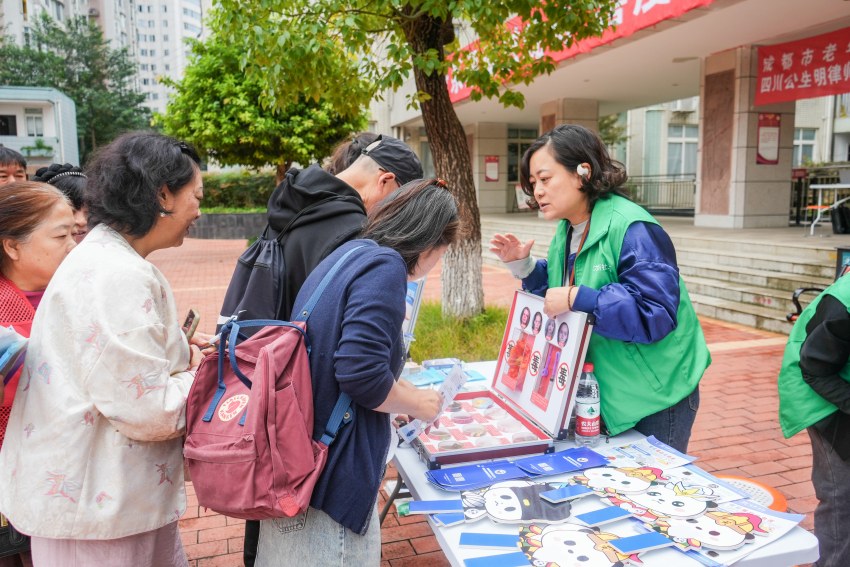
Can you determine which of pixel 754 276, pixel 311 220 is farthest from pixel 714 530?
pixel 754 276

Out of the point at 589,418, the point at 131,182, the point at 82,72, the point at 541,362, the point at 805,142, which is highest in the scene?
the point at 82,72

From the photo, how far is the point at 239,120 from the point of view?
13.7 m

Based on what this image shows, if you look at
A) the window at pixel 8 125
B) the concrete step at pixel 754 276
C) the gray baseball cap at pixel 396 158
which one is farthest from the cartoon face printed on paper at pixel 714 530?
the window at pixel 8 125

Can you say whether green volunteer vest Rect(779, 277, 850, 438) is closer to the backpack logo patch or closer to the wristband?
the wristband

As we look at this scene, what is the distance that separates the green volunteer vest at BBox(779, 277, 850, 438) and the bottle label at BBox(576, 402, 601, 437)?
24.3 inches

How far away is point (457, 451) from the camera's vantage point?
1.83 m

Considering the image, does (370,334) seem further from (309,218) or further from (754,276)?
(754,276)

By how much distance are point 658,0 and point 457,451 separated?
8.32 metres

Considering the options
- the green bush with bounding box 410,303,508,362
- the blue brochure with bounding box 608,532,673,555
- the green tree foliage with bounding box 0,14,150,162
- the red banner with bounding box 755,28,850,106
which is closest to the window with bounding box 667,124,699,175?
the red banner with bounding box 755,28,850,106

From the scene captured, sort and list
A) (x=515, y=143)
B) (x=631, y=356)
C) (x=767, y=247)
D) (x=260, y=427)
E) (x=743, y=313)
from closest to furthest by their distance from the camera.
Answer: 1. (x=260, y=427)
2. (x=631, y=356)
3. (x=743, y=313)
4. (x=767, y=247)
5. (x=515, y=143)

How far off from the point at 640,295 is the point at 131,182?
141 cm

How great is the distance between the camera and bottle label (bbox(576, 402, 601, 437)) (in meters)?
1.93

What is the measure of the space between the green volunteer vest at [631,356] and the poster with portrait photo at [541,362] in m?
0.13

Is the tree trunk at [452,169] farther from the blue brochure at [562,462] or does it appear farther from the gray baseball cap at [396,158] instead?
the blue brochure at [562,462]
